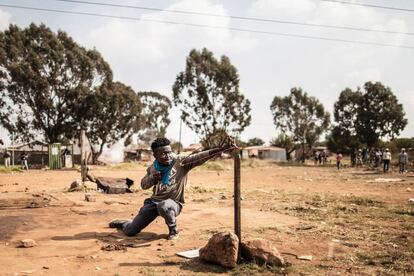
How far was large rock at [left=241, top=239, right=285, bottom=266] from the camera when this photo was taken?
4117 mm

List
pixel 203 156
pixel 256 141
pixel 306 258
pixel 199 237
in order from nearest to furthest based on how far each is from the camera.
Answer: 1. pixel 306 258
2. pixel 203 156
3. pixel 199 237
4. pixel 256 141

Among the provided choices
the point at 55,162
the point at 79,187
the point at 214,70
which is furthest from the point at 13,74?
the point at 79,187

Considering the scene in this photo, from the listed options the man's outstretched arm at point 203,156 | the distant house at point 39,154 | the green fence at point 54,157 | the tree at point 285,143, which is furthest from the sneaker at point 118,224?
the tree at point 285,143

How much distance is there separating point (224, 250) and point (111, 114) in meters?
35.9

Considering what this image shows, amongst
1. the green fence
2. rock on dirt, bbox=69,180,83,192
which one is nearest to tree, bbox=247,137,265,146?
the green fence

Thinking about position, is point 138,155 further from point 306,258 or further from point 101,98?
point 306,258

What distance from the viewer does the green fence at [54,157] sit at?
2991 cm

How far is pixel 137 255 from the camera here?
449 centimetres

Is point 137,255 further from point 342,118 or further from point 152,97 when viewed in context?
point 152,97

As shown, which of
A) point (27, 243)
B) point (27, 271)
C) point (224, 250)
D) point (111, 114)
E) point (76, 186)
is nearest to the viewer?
point (27, 271)

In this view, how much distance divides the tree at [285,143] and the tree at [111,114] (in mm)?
31398

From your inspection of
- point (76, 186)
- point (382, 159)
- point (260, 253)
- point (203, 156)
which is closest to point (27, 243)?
point (203, 156)

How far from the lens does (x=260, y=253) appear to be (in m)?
4.14

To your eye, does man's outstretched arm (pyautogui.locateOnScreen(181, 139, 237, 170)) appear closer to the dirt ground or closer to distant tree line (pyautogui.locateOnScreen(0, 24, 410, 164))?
the dirt ground
